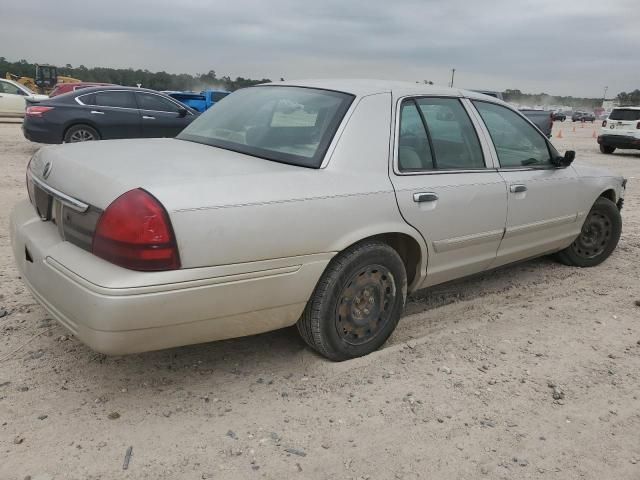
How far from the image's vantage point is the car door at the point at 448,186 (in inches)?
132

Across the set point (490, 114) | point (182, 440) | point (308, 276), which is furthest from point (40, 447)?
point (490, 114)

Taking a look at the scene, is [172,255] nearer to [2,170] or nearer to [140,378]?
[140,378]

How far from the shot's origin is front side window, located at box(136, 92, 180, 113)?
38.7ft

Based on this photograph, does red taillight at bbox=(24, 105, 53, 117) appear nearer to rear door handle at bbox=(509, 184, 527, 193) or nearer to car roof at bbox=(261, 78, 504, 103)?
car roof at bbox=(261, 78, 504, 103)

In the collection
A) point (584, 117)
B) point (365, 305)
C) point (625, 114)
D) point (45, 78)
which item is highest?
point (584, 117)

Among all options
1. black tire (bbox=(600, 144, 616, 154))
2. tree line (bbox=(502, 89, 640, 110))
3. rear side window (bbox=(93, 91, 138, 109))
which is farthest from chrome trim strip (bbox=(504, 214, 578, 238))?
tree line (bbox=(502, 89, 640, 110))

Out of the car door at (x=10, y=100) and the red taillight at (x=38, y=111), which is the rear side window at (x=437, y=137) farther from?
the car door at (x=10, y=100)

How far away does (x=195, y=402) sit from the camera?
282cm

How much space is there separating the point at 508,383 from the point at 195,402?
1691 millimetres

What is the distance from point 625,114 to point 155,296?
19603 millimetres

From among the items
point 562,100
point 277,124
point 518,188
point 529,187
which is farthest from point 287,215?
point 562,100

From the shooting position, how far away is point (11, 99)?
1888 centimetres

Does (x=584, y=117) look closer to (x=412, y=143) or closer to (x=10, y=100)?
(x=10, y=100)

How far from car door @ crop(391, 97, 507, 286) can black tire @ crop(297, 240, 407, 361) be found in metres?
0.29
